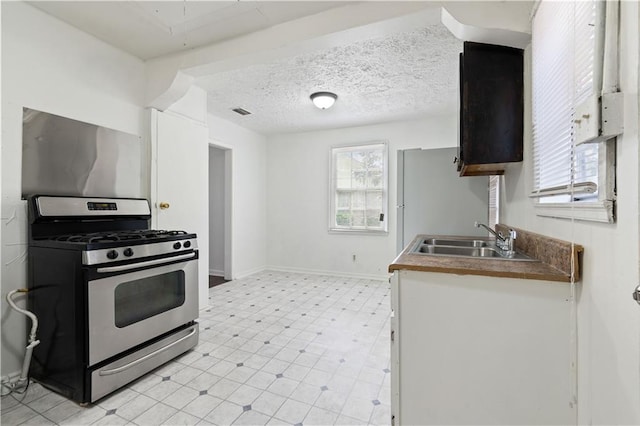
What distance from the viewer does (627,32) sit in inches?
30.1

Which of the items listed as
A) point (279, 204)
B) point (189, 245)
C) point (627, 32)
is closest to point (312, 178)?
point (279, 204)

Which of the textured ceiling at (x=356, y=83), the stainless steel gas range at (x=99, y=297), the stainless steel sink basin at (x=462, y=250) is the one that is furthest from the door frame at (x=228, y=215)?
the stainless steel sink basin at (x=462, y=250)

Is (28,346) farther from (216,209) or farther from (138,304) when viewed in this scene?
(216,209)

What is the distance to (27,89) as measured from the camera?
195 cm

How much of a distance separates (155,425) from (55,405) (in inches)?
27.4

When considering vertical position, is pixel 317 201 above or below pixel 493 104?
below

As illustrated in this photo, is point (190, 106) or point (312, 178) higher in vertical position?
point (190, 106)

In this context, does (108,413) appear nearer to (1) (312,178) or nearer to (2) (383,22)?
(2) (383,22)

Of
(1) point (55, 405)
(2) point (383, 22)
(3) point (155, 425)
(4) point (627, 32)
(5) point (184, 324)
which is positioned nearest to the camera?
(4) point (627, 32)

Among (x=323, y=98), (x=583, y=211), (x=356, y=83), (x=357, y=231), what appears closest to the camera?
(x=583, y=211)

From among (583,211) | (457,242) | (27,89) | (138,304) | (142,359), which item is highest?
(27,89)

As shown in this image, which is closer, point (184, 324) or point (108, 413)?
point (108, 413)

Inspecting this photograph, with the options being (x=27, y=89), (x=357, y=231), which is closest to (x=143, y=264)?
(x=27, y=89)

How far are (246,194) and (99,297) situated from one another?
343 cm
